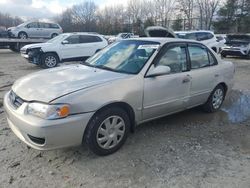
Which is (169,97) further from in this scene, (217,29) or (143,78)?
(217,29)

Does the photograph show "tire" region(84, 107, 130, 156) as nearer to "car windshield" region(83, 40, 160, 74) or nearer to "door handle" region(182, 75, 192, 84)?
"car windshield" region(83, 40, 160, 74)

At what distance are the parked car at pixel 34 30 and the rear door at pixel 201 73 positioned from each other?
18.5 m

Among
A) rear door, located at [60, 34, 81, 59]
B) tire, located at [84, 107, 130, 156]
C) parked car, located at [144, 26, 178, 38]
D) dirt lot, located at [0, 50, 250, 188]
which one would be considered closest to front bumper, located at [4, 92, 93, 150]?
tire, located at [84, 107, 130, 156]

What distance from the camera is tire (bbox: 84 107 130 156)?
353 cm

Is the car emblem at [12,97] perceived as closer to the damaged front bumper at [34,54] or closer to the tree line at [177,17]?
the damaged front bumper at [34,54]

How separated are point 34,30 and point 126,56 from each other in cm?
1912

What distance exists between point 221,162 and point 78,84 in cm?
212

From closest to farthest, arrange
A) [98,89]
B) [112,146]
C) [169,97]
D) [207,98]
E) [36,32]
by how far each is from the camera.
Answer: [98,89] < [112,146] < [169,97] < [207,98] < [36,32]

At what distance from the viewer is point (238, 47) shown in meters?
17.3

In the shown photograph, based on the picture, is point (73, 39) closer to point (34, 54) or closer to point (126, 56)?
point (34, 54)

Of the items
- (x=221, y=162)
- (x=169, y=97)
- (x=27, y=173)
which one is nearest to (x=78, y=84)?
(x=27, y=173)

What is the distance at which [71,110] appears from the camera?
3291 millimetres

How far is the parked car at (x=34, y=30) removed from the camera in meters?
20.9

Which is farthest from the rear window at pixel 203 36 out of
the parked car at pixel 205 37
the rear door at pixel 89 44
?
the rear door at pixel 89 44
